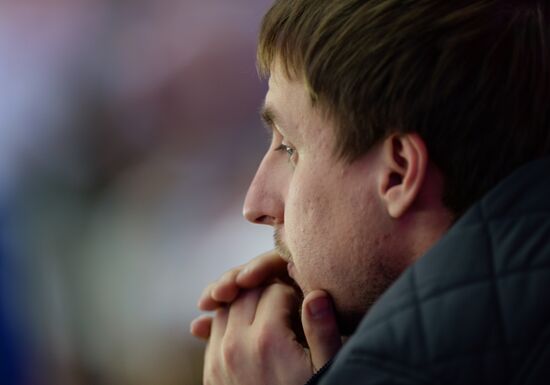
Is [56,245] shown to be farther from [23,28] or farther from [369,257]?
[369,257]

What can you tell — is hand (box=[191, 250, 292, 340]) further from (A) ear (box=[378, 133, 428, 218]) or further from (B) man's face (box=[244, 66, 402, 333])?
(A) ear (box=[378, 133, 428, 218])

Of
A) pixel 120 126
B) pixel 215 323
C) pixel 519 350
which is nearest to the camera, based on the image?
pixel 519 350

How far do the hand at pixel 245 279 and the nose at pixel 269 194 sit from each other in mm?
143

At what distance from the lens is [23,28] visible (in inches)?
96.0

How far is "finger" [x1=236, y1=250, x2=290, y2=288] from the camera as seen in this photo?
1.13 metres

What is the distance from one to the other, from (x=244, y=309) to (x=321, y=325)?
0.19 meters

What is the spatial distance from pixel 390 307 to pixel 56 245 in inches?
69.2

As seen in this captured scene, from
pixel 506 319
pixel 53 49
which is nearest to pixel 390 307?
pixel 506 319

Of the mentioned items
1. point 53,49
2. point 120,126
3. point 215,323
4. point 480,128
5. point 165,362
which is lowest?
point 165,362

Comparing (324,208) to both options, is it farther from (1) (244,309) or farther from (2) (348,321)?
(1) (244,309)

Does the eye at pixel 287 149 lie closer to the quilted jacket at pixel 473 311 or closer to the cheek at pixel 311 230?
the cheek at pixel 311 230

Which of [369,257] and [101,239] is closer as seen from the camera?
[369,257]

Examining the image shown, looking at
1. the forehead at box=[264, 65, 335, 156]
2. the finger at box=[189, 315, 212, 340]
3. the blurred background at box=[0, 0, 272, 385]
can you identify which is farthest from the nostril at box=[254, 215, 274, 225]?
the blurred background at box=[0, 0, 272, 385]

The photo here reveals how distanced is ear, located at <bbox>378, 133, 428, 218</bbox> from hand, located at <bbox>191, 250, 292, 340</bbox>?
30 centimetres
